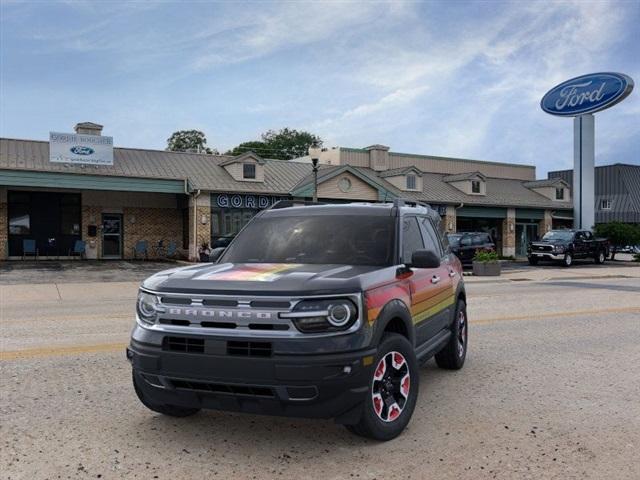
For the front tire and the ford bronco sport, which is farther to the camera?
the front tire

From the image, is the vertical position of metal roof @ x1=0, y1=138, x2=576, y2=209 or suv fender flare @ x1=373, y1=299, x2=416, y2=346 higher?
metal roof @ x1=0, y1=138, x2=576, y2=209

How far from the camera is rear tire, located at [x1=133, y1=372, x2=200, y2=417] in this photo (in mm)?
4484

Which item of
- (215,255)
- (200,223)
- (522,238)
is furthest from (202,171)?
(215,255)

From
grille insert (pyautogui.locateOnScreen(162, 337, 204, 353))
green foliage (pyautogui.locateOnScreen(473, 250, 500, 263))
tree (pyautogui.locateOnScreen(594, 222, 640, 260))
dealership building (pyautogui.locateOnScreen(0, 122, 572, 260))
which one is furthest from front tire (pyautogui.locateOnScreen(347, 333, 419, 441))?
tree (pyautogui.locateOnScreen(594, 222, 640, 260))

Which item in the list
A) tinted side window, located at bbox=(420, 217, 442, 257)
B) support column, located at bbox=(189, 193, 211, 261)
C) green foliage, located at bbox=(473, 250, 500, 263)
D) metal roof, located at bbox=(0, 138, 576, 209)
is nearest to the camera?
tinted side window, located at bbox=(420, 217, 442, 257)

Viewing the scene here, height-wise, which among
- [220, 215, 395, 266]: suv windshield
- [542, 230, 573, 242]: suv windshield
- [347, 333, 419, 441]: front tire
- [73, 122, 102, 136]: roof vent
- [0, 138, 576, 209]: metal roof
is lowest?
[347, 333, 419, 441]: front tire

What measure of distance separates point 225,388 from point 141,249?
28.1 meters

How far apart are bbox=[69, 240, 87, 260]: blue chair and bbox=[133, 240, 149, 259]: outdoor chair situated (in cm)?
245

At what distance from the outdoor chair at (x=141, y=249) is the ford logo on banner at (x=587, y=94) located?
26.4m

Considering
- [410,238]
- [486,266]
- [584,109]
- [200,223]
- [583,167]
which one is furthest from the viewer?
[583,167]

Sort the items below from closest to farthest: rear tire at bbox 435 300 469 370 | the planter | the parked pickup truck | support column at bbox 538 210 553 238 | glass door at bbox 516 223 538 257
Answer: rear tire at bbox 435 300 469 370
the planter
the parked pickup truck
glass door at bbox 516 223 538 257
support column at bbox 538 210 553 238

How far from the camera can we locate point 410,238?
18.3ft

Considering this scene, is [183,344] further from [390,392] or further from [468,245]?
[468,245]

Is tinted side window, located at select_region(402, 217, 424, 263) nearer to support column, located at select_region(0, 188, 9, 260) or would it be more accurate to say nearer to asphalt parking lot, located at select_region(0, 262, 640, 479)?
asphalt parking lot, located at select_region(0, 262, 640, 479)
